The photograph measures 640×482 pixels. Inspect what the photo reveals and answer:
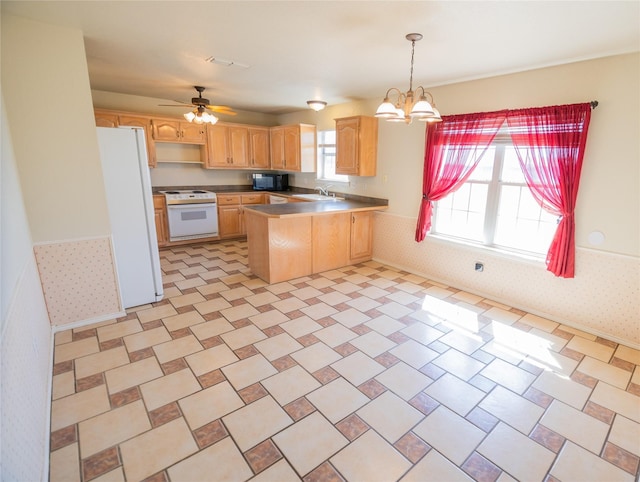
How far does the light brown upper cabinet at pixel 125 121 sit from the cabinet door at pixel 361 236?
3.46 m

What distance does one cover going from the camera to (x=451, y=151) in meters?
3.73

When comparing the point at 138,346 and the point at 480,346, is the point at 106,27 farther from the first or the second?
the point at 480,346

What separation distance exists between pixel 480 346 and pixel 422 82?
2.98 meters

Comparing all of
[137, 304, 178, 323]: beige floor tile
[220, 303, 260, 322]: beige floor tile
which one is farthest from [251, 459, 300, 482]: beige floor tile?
[137, 304, 178, 323]: beige floor tile

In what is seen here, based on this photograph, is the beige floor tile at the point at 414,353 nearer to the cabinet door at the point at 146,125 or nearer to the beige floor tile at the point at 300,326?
the beige floor tile at the point at 300,326

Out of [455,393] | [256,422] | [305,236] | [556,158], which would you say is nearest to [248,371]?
[256,422]

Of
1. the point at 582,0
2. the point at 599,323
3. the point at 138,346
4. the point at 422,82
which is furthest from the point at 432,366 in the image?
the point at 422,82

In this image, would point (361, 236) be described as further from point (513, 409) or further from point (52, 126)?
point (52, 126)

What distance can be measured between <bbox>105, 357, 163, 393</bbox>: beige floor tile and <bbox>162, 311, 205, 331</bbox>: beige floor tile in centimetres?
51

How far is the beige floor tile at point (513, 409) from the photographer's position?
1923 mm

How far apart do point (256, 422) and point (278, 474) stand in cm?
36

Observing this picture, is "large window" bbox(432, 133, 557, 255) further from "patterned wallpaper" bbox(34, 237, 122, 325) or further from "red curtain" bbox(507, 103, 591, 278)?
"patterned wallpaper" bbox(34, 237, 122, 325)

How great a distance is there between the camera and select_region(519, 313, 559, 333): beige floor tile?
9.97 feet

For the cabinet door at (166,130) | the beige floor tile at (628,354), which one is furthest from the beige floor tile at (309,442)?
the cabinet door at (166,130)
